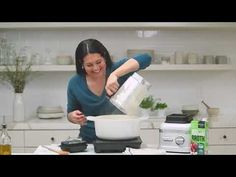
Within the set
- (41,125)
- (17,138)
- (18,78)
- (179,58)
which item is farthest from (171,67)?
(17,138)

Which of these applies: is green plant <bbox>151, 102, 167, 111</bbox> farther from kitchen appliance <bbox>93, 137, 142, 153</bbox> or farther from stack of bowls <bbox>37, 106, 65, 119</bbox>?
kitchen appliance <bbox>93, 137, 142, 153</bbox>

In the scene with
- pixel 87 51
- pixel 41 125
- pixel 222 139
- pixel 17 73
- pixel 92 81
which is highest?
pixel 87 51

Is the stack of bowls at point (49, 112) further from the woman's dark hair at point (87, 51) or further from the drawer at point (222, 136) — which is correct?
the drawer at point (222, 136)

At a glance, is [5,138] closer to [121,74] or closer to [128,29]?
[121,74]

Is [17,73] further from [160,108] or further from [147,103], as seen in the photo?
[160,108]

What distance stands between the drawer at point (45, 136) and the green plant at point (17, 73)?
49 cm

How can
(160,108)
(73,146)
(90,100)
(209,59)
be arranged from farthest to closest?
(209,59), (160,108), (90,100), (73,146)

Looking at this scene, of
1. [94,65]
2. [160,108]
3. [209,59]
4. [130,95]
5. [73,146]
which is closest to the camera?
[73,146]

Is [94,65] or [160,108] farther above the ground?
[94,65]

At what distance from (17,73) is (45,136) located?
29.2 inches

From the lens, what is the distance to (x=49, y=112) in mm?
3922

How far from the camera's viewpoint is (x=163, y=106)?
3922 mm

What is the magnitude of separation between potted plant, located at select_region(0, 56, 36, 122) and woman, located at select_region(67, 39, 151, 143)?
1219mm

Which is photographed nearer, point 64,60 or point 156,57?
point 64,60
